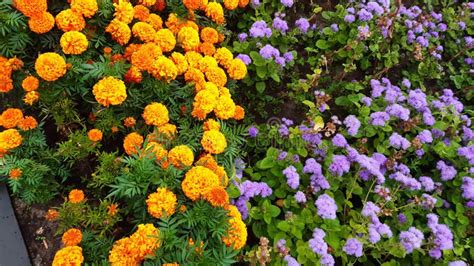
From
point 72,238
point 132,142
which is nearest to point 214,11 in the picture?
point 132,142

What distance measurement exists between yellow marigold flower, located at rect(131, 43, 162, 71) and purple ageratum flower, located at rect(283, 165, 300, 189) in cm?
110

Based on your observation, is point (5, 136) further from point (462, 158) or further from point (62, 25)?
point (462, 158)

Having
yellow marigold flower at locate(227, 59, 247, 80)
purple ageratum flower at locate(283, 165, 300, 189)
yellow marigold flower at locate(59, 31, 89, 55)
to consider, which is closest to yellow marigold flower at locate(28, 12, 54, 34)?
yellow marigold flower at locate(59, 31, 89, 55)

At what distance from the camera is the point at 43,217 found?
2.48 m

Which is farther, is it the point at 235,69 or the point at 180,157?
the point at 235,69

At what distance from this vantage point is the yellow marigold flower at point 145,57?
2.39 metres

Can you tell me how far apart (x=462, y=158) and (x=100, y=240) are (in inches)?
103

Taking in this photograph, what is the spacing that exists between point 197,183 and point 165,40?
1045 mm

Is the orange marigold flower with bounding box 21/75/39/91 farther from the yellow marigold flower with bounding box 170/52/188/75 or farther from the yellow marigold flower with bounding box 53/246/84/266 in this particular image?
the yellow marigold flower with bounding box 53/246/84/266

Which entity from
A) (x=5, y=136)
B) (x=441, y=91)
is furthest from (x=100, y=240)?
(x=441, y=91)

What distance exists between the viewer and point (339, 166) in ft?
8.87

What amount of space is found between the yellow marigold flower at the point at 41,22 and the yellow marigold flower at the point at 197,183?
1264 mm

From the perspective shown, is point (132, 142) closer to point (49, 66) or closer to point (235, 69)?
point (49, 66)

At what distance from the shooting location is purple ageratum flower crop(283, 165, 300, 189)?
2.60 meters
